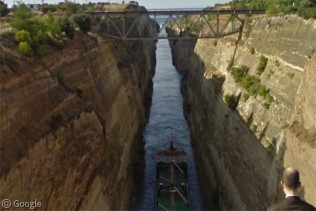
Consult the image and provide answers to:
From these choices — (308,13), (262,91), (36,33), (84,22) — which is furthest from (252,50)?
(36,33)

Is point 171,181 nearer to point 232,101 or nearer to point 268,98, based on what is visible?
point 232,101

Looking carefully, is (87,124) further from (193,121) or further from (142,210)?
(193,121)

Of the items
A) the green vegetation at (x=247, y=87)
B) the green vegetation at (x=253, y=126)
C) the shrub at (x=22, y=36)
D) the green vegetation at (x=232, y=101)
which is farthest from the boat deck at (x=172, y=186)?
the shrub at (x=22, y=36)

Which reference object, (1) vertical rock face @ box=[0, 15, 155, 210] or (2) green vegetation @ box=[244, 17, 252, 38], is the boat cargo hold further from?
(2) green vegetation @ box=[244, 17, 252, 38]

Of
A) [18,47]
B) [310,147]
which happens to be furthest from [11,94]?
[310,147]

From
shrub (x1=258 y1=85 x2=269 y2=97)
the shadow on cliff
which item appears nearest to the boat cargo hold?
the shadow on cliff

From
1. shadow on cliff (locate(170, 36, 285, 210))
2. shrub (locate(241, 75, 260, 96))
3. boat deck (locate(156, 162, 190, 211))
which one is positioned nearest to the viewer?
shadow on cliff (locate(170, 36, 285, 210))
